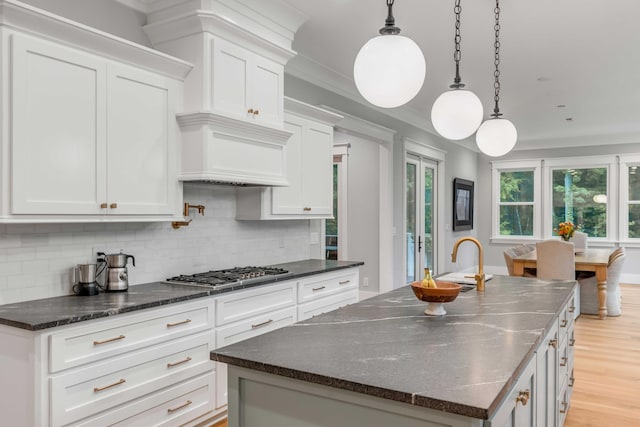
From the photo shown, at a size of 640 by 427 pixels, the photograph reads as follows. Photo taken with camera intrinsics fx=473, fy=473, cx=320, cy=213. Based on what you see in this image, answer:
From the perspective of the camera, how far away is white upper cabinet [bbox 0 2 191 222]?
2.13 m

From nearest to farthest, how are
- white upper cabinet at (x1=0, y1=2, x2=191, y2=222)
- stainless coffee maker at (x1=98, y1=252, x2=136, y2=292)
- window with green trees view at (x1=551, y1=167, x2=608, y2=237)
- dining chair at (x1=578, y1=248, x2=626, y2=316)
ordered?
white upper cabinet at (x1=0, y1=2, x2=191, y2=222) < stainless coffee maker at (x1=98, y1=252, x2=136, y2=292) < dining chair at (x1=578, y1=248, x2=626, y2=316) < window with green trees view at (x1=551, y1=167, x2=608, y2=237)

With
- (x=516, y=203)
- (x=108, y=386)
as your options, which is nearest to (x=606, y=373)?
(x=108, y=386)

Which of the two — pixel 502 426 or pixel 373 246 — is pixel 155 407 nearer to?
pixel 502 426

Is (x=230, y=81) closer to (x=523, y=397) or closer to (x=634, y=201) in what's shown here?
(x=523, y=397)

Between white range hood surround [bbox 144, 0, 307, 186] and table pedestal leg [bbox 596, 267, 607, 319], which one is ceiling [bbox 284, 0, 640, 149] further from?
table pedestal leg [bbox 596, 267, 607, 319]

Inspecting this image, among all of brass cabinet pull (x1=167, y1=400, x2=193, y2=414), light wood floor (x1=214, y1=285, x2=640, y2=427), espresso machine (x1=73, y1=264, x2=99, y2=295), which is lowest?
light wood floor (x1=214, y1=285, x2=640, y2=427)

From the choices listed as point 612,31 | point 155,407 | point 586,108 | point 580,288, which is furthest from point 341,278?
point 586,108

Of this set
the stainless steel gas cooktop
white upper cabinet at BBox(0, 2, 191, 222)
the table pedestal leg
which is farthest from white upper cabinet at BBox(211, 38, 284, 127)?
the table pedestal leg

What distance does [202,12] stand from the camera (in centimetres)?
282

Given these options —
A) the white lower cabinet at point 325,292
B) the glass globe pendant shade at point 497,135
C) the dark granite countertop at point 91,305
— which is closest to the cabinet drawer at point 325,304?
the white lower cabinet at point 325,292

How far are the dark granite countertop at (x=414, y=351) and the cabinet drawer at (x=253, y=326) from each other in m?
0.98

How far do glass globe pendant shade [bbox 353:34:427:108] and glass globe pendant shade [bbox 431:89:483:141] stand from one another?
0.54m

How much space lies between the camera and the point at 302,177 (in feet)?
13.3

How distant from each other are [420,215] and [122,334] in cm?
549
